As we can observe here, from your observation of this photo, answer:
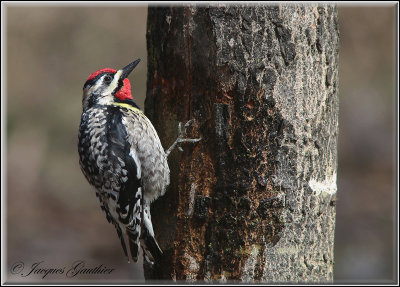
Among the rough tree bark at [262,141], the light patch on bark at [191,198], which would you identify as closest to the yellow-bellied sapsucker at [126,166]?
the light patch on bark at [191,198]

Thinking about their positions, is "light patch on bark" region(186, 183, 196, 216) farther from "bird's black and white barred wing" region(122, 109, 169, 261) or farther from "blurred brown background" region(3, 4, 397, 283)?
"blurred brown background" region(3, 4, 397, 283)

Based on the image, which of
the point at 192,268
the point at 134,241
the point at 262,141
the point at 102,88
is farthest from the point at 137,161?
the point at 262,141

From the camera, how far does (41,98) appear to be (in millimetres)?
8703

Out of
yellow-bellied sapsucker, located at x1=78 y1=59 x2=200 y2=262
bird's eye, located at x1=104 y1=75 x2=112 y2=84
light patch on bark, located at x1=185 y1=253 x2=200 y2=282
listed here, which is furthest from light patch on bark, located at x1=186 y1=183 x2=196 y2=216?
bird's eye, located at x1=104 y1=75 x2=112 y2=84

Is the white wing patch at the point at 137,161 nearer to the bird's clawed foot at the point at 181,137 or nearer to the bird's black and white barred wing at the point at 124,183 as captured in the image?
the bird's black and white barred wing at the point at 124,183

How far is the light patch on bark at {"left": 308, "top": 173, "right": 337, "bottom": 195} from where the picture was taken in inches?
109

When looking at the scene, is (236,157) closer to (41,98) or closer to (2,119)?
(2,119)

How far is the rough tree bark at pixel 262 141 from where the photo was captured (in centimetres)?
269

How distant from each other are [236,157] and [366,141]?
6858mm

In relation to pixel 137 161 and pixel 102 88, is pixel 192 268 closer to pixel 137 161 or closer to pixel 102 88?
pixel 137 161

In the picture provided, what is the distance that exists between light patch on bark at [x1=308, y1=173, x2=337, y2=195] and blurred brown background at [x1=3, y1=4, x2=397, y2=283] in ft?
16.1

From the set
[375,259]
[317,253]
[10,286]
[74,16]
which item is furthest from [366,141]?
[10,286]

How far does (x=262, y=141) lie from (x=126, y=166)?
3.82 ft

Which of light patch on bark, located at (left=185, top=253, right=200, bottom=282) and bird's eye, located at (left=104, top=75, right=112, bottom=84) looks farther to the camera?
bird's eye, located at (left=104, top=75, right=112, bottom=84)
